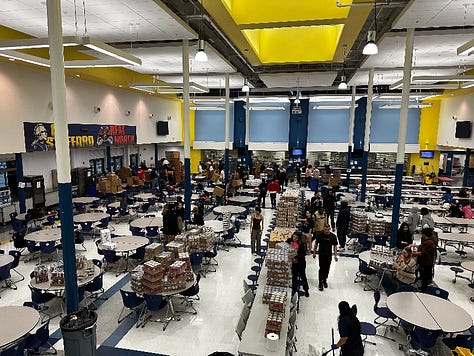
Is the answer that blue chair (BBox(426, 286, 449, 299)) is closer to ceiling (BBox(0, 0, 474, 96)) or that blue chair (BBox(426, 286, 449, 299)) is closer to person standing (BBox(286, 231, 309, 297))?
person standing (BBox(286, 231, 309, 297))

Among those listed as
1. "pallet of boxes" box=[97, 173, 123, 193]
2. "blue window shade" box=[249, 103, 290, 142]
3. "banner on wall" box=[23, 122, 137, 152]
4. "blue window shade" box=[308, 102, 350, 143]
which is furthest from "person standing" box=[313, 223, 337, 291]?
"blue window shade" box=[249, 103, 290, 142]

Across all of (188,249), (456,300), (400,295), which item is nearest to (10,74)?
(188,249)

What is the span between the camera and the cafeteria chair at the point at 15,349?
4.65m

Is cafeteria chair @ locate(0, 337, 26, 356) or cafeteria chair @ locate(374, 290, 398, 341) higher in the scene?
cafeteria chair @ locate(0, 337, 26, 356)

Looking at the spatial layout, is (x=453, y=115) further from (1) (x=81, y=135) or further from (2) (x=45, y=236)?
(2) (x=45, y=236)

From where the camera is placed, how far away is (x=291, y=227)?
36.6ft

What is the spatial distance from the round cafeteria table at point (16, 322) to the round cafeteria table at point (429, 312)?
573 centimetres

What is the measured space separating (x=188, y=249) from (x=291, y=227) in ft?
12.5

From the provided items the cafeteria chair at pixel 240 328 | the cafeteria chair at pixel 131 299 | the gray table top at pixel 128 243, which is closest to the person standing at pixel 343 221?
the gray table top at pixel 128 243

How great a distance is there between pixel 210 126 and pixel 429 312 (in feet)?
74.0

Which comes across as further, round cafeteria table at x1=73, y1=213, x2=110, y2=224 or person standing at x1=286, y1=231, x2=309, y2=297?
round cafeteria table at x1=73, y1=213, x2=110, y2=224

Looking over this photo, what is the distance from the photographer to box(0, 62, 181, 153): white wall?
35.6 ft

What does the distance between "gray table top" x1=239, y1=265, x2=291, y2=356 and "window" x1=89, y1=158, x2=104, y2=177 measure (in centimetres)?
1429

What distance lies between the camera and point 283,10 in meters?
8.97
